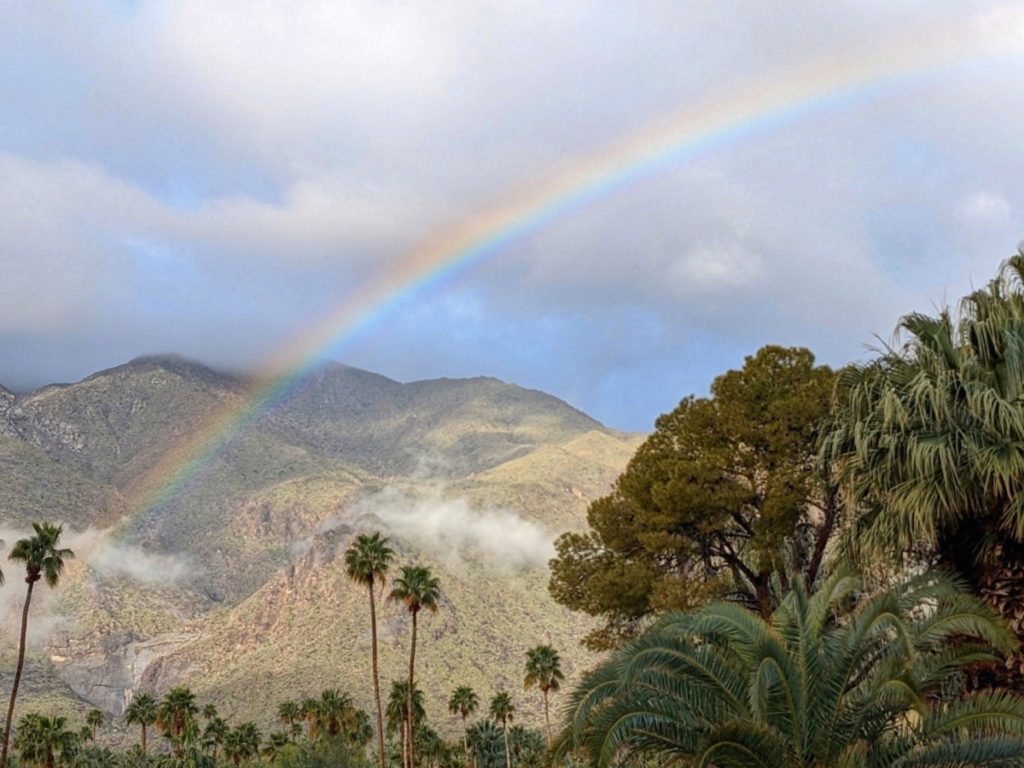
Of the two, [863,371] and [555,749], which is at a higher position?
[863,371]

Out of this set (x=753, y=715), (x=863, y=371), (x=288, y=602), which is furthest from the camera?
(x=288, y=602)

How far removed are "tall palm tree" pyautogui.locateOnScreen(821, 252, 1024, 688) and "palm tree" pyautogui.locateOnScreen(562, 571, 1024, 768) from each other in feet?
4.03

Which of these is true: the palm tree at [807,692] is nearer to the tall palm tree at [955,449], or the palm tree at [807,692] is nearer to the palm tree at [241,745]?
the tall palm tree at [955,449]

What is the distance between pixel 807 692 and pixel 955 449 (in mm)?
4359

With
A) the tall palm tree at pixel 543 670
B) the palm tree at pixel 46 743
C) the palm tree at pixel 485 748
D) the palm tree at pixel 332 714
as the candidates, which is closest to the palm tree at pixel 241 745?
the palm tree at pixel 332 714

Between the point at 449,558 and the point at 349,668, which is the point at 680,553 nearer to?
the point at 349,668

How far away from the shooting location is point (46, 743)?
66.1 meters

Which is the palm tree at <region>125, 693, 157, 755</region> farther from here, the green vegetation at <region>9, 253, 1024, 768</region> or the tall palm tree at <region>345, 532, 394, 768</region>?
the green vegetation at <region>9, 253, 1024, 768</region>

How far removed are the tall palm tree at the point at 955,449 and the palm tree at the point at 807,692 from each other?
1.23 meters

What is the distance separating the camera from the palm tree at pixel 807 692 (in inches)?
457

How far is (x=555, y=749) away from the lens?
12.9 meters

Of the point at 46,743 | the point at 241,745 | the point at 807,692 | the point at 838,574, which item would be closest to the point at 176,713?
the point at 241,745

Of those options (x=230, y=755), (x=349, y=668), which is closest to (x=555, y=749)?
(x=230, y=755)

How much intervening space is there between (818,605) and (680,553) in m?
12.1
